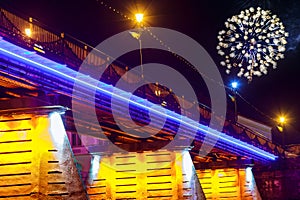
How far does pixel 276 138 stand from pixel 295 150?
11840 mm

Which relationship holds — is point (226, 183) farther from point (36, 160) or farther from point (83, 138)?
point (36, 160)

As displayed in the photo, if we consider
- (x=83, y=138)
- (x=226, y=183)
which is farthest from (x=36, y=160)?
(x=226, y=183)

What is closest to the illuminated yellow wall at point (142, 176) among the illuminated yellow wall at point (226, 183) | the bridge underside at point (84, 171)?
the bridge underside at point (84, 171)

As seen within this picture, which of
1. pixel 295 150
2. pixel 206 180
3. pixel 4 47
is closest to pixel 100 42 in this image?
pixel 206 180

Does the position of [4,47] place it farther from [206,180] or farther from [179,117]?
[206,180]

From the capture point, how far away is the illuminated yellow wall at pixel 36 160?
16.6 meters

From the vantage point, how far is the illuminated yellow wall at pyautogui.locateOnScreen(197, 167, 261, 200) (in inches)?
1721

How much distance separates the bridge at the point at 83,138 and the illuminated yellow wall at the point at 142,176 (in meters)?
0.06

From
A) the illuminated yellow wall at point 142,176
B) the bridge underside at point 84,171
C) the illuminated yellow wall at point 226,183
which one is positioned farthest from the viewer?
the illuminated yellow wall at point 226,183

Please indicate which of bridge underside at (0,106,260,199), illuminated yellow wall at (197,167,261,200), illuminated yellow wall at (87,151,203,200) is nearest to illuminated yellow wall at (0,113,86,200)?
bridge underside at (0,106,260,199)

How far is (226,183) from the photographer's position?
44.3 metres

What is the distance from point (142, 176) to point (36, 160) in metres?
13.4

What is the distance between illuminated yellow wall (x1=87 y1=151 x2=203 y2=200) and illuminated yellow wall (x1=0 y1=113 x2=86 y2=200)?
41.0ft

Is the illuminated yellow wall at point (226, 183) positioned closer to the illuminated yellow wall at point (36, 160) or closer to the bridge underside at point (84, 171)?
the bridge underside at point (84, 171)
